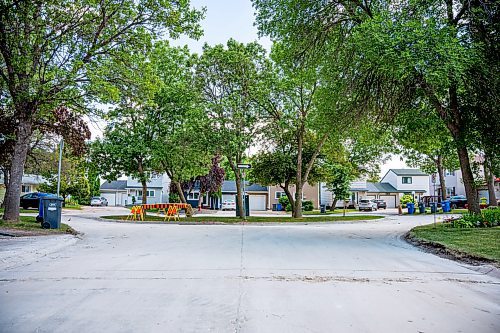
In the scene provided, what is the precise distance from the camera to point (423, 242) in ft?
38.1

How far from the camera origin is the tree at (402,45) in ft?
34.9

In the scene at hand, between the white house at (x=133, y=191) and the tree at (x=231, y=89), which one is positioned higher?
the tree at (x=231, y=89)

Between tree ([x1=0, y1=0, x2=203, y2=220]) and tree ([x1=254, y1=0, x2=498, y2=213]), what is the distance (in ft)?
16.6

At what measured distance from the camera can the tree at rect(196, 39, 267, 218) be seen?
24.3 m

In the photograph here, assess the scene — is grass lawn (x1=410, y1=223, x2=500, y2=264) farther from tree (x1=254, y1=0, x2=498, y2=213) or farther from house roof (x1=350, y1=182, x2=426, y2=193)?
house roof (x1=350, y1=182, x2=426, y2=193)

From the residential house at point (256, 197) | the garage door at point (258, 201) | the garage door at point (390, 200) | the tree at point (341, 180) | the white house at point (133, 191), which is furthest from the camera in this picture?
the garage door at point (390, 200)

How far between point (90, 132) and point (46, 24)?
354 inches

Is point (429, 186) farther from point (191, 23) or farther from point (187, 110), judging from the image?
point (191, 23)

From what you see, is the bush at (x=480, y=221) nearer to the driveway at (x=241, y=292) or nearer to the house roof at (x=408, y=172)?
the driveway at (x=241, y=292)

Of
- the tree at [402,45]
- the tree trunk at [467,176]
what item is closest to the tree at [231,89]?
the tree at [402,45]

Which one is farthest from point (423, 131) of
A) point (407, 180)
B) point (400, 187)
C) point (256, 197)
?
point (407, 180)

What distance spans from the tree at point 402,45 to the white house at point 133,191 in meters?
43.5

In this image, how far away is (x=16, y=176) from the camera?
14.6 meters

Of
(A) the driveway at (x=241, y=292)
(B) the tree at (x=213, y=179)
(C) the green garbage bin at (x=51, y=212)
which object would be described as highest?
(B) the tree at (x=213, y=179)
